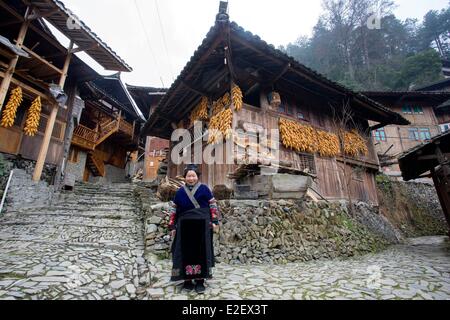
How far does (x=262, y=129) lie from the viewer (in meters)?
8.41

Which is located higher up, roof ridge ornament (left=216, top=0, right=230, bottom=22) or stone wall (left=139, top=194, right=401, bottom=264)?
roof ridge ornament (left=216, top=0, right=230, bottom=22)

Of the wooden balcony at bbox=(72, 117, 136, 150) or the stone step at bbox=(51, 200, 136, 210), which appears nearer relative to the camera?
the stone step at bbox=(51, 200, 136, 210)

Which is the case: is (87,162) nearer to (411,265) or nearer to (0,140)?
(0,140)

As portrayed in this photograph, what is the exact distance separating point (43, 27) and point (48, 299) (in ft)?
44.3

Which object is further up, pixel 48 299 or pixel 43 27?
pixel 43 27

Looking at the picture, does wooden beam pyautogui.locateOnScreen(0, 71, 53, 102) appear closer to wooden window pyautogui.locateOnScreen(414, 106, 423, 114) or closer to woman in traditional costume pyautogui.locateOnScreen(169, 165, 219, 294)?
woman in traditional costume pyautogui.locateOnScreen(169, 165, 219, 294)

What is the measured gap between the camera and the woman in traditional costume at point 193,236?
3350 millimetres

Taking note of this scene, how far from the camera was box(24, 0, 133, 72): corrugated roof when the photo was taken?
8.75m

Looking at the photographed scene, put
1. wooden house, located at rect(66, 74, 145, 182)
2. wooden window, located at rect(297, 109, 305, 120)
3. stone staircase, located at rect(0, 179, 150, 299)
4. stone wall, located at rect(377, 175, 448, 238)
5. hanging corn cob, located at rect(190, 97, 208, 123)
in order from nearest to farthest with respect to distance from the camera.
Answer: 1. stone staircase, located at rect(0, 179, 150, 299)
2. hanging corn cob, located at rect(190, 97, 208, 123)
3. wooden window, located at rect(297, 109, 305, 120)
4. stone wall, located at rect(377, 175, 448, 238)
5. wooden house, located at rect(66, 74, 145, 182)

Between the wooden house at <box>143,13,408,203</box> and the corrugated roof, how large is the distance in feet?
11.4

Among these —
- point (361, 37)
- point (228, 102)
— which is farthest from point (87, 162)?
point (361, 37)

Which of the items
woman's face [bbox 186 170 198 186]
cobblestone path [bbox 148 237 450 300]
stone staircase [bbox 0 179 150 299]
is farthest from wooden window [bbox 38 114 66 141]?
woman's face [bbox 186 170 198 186]

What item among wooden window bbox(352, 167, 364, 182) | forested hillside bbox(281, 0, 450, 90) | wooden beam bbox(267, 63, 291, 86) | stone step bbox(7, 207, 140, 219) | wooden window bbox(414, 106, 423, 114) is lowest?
stone step bbox(7, 207, 140, 219)
